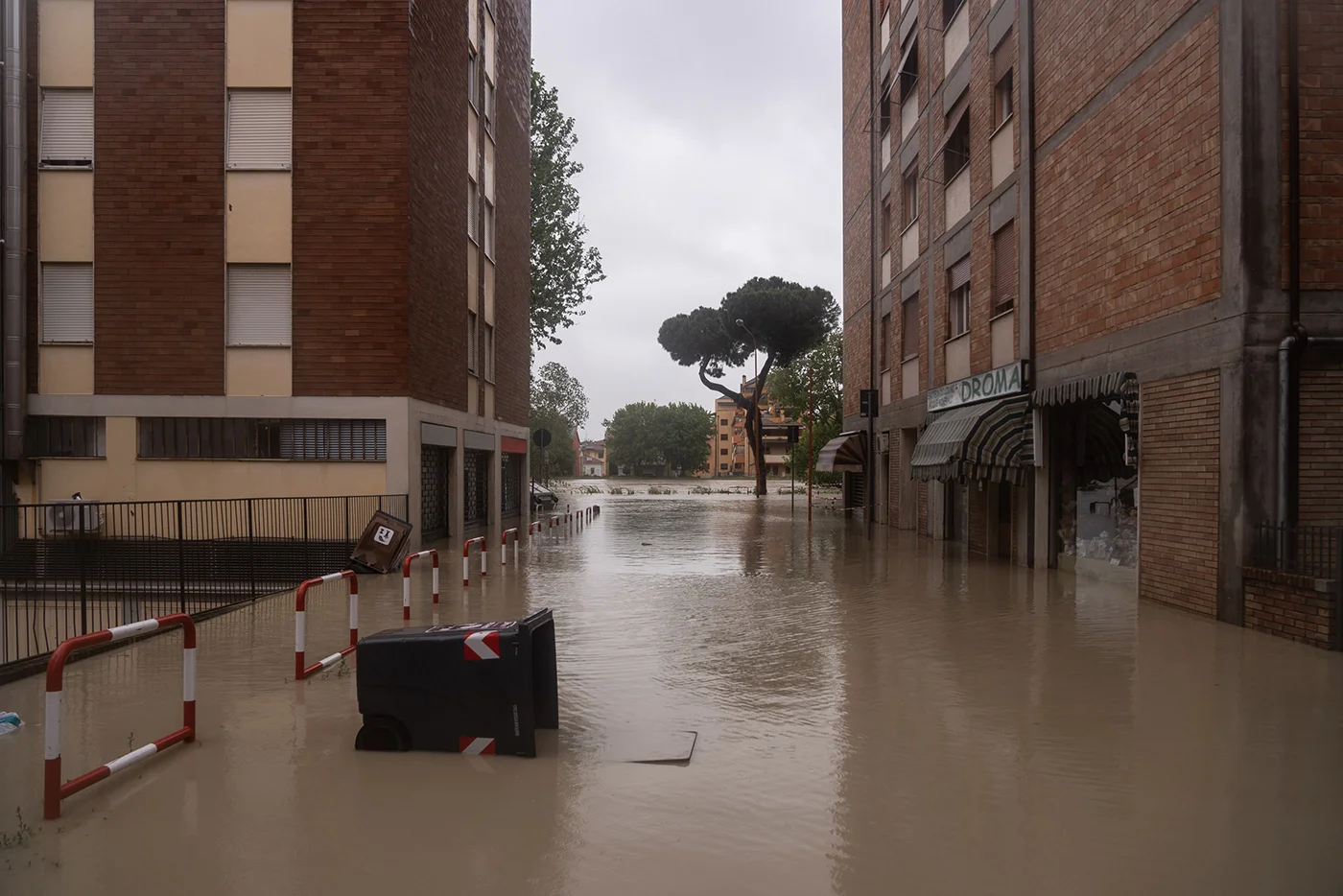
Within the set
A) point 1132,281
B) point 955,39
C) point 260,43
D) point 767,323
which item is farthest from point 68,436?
point 767,323

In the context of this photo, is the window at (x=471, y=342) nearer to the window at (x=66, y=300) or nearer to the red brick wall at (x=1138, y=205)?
the window at (x=66, y=300)

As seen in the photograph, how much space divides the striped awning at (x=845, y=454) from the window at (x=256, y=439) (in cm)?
1574

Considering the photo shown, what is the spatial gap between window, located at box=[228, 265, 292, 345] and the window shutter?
1411cm

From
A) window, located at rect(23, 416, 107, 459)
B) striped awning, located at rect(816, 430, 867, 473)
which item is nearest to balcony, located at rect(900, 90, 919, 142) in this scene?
striped awning, located at rect(816, 430, 867, 473)

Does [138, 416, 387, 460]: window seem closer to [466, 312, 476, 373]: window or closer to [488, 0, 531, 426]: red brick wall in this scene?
[466, 312, 476, 373]: window

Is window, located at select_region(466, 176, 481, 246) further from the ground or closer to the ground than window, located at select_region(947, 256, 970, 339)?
further from the ground

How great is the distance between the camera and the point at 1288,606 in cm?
899

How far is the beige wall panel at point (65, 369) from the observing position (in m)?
18.6

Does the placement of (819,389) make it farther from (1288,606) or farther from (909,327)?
(1288,606)

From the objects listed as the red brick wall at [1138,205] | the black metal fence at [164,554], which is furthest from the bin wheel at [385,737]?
the red brick wall at [1138,205]

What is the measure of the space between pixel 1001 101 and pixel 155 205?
55.0 feet

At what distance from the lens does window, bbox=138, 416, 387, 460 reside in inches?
738

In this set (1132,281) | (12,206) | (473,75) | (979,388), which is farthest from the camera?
(473,75)

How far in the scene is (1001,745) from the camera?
5.79 m
